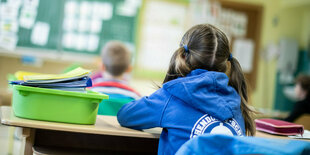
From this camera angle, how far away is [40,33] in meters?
4.20

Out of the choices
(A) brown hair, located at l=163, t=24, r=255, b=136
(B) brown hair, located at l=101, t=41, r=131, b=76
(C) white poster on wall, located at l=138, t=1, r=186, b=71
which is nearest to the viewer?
(A) brown hair, located at l=163, t=24, r=255, b=136

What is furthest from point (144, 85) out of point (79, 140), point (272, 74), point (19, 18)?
point (79, 140)

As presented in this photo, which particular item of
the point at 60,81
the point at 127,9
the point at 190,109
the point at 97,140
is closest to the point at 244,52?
the point at 127,9

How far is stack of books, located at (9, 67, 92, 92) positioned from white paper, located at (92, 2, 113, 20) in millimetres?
3143

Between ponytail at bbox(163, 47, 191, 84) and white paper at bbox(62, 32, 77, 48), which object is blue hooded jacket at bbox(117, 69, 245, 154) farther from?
white paper at bbox(62, 32, 77, 48)

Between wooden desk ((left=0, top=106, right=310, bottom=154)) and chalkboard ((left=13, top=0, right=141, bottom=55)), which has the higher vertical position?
chalkboard ((left=13, top=0, right=141, bottom=55))

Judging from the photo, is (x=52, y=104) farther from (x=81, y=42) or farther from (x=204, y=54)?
(x=81, y=42)

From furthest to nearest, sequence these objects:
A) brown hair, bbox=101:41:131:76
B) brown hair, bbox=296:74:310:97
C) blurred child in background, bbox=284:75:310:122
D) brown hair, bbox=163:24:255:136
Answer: brown hair, bbox=296:74:310:97
blurred child in background, bbox=284:75:310:122
brown hair, bbox=101:41:131:76
brown hair, bbox=163:24:255:136

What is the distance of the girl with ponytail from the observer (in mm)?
1326

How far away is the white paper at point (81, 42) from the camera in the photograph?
4375 millimetres

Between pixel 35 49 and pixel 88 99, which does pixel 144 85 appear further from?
pixel 88 99

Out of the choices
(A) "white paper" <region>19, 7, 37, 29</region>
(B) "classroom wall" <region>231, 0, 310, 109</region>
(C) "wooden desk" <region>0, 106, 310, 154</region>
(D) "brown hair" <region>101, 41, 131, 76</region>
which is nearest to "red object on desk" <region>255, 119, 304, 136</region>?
(C) "wooden desk" <region>0, 106, 310, 154</region>

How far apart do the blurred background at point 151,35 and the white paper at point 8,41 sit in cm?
1

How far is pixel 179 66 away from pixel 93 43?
10.2 feet
